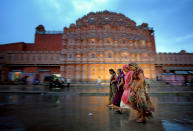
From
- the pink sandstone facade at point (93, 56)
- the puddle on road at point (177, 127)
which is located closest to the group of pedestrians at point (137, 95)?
the puddle on road at point (177, 127)

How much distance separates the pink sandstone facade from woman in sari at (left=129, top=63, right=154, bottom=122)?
2012 cm

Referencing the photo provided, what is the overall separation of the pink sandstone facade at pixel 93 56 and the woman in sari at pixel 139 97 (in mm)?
20124

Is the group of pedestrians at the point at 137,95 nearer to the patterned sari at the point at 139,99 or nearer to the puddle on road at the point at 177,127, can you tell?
the patterned sari at the point at 139,99

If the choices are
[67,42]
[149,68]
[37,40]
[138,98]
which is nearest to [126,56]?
[149,68]

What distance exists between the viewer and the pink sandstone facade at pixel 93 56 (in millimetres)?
23422

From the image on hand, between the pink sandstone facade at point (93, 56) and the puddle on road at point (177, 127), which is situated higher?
the pink sandstone facade at point (93, 56)

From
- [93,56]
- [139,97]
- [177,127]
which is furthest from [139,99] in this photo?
[93,56]

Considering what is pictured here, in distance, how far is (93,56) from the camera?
940 inches

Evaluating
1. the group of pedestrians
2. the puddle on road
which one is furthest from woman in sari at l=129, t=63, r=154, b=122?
the puddle on road

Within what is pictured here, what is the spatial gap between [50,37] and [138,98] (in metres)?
33.6

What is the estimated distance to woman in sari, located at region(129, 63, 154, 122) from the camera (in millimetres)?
2535

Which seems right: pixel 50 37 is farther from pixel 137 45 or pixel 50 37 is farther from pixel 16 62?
pixel 137 45

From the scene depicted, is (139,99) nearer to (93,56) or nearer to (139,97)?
(139,97)

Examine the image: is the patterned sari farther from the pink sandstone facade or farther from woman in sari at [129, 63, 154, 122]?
the pink sandstone facade
